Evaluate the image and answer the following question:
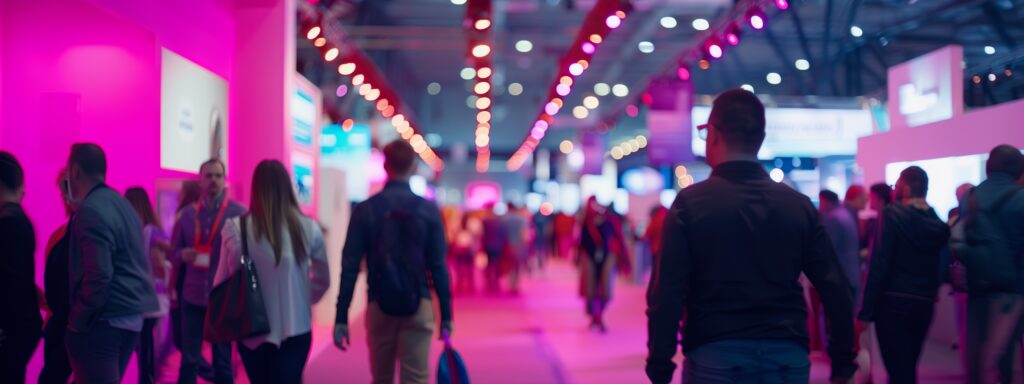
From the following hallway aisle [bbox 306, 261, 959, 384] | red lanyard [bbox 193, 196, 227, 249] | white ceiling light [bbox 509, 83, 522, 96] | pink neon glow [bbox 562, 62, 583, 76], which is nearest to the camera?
red lanyard [bbox 193, 196, 227, 249]

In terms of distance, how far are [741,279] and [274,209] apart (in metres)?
2.12

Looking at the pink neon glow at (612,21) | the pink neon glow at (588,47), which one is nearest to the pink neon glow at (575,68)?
the pink neon glow at (588,47)

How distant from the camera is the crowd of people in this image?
8.75ft

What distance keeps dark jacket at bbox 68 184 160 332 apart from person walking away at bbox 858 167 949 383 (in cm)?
344

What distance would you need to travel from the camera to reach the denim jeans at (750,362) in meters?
2.62

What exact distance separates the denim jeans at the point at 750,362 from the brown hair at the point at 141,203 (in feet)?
13.0

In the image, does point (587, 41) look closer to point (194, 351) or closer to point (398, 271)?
point (194, 351)

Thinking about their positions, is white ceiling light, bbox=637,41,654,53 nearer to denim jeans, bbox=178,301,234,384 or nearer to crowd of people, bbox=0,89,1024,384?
crowd of people, bbox=0,89,1024,384

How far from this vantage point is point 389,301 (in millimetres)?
4277

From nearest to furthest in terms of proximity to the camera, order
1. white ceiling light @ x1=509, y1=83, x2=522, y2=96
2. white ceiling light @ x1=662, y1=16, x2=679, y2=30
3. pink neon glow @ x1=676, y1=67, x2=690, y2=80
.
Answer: pink neon glow @ x1=676, y1=67, x2=690, y2=80 < white ceiling light @ x1=662, y1=16, x2=679, y2=30 < white ceiling light @ x1=509, y1=83, x2=522, y2=96

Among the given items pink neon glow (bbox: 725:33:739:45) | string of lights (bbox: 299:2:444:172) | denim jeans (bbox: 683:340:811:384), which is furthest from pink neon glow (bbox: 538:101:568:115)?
denim jeans (bbox: 683:340:811:384)

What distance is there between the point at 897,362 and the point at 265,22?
5.17m

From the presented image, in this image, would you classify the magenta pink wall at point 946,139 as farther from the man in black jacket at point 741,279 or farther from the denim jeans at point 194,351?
the denim jeans at point 194,351

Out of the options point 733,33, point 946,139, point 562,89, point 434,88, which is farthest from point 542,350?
point 434,88
